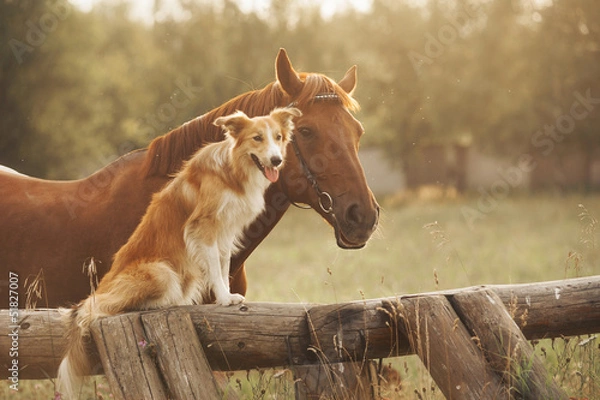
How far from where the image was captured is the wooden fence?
12.6 feet

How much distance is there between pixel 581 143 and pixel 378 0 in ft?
39.9

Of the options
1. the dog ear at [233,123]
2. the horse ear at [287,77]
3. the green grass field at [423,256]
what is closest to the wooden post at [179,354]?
the dog ear at [233,123]

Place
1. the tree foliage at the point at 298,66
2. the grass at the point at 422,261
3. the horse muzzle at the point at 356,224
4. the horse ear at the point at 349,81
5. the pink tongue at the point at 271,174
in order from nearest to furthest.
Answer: the pink tongue at the point at 271,174 < the horse muzzle at the point at 356,224 < the horse ear at the point at 349,81 < the grass at the point at 422,261 < the tree foliage at the point at 298,66

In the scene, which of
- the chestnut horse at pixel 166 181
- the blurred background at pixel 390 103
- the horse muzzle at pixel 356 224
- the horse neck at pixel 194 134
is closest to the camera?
the horse muzzle at pixel 356 224

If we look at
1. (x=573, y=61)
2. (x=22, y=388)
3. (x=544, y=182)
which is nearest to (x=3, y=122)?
(x=22, y=388)

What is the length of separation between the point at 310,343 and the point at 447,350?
779 millimetres

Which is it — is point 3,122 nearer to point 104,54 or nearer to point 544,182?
point 104,54

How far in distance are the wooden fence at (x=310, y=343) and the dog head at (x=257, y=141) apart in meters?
0.80

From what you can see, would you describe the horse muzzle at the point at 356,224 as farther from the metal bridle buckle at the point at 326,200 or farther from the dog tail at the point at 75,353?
the dog tail at the point at 75,353

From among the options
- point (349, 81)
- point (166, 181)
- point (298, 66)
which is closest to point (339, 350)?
point (166, 181)

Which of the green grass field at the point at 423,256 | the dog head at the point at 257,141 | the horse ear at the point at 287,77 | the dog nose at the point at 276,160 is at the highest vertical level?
the horse ear at the point at 287,77

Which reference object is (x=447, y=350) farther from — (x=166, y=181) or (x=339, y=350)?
(x=166, y=181)

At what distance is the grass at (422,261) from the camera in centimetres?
676

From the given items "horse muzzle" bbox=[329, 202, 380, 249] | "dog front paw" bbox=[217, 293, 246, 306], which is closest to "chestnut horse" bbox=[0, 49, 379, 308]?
"horse muzzle" bbox=[329, 202, 380, 249]
